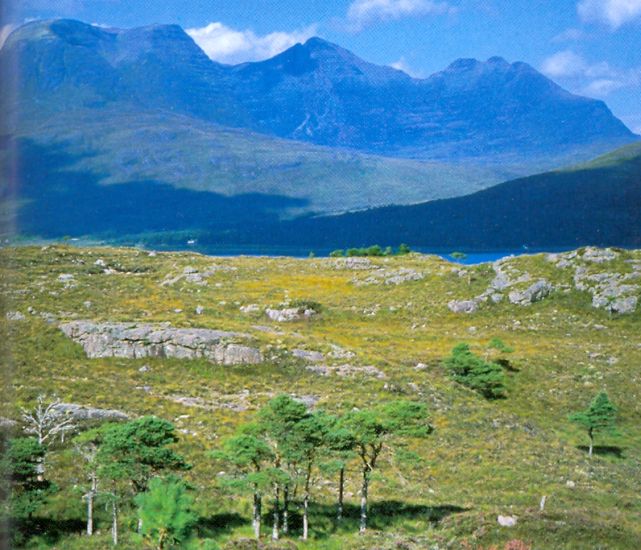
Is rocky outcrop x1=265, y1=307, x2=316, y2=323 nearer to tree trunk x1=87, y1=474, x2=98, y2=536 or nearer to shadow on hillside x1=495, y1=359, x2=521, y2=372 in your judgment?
shadow on hillside x1=495, y1=359, x2=521, y2=372

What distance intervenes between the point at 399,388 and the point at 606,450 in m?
11.1

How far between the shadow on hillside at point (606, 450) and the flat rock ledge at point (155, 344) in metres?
19.4

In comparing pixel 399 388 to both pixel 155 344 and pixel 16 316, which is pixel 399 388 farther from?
pixel 16 316

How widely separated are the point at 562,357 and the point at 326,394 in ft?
64.1

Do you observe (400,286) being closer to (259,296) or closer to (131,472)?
(259,296)

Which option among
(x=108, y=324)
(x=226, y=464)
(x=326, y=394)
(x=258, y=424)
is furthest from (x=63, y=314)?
(x=258, y=424)

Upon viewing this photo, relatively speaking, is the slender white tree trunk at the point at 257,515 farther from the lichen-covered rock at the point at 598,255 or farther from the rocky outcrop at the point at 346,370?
the lichen-covered rock at the point at 598,255

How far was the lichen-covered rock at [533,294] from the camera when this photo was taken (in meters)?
60.9

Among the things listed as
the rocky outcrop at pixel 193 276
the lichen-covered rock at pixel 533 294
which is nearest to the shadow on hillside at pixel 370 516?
the lichen-covered rock at pixel 533 294

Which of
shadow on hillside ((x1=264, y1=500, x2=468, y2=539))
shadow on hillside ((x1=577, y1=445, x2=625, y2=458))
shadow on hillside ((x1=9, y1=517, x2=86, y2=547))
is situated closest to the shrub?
shadow on hillside ((x1=577, y1=445, x2=625, y2=458))

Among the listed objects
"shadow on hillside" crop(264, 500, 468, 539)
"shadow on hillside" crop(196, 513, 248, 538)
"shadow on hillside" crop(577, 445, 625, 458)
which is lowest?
"shadow on hillside" crop(577, 445, 625, 458)

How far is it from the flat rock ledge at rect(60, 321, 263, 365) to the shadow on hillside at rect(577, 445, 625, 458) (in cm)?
1943

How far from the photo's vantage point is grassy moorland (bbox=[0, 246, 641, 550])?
69.9ft

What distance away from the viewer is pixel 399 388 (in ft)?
124
